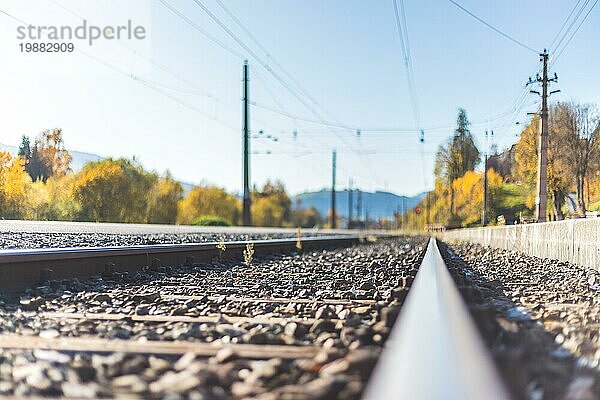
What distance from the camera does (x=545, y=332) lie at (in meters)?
3.92

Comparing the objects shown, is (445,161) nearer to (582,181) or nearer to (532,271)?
(582,181)

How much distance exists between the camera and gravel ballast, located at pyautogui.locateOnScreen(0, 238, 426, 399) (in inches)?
86.0

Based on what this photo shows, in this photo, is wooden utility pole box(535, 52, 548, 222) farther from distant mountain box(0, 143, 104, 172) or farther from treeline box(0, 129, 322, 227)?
distant mountain box(0, 143, 104, 172)

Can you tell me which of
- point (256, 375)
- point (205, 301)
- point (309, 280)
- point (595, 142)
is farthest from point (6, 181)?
point (595, 142)

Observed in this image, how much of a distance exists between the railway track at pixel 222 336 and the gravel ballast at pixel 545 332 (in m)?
0.26

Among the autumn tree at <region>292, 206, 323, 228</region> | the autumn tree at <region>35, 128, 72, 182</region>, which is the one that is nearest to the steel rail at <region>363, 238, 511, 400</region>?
the autumn tree at <region>35, 128, 72, 182</region>

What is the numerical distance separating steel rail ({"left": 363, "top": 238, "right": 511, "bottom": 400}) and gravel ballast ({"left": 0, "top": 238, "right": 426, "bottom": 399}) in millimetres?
137

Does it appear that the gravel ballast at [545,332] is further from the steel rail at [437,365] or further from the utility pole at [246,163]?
the utility pole at [246,163]

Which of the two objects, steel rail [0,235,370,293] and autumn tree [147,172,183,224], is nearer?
steel rail [0,235,370,293]

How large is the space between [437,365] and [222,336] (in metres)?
2.00

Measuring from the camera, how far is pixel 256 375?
2400mm

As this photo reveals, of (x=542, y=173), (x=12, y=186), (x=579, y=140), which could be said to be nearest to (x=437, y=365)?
(x=12, y=186)

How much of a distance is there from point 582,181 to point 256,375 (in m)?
21.2

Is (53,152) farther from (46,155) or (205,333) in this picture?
(205,333)
